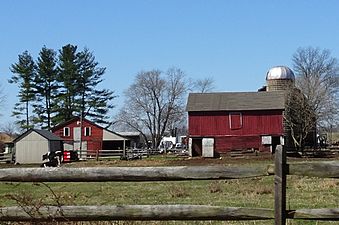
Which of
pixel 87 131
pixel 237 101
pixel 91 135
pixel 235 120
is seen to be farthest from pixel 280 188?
pixel 91 135

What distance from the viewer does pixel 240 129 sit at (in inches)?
2645

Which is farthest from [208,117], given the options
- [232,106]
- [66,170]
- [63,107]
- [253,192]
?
[66,170]

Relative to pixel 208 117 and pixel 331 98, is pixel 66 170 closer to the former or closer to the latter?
pixel 208 117

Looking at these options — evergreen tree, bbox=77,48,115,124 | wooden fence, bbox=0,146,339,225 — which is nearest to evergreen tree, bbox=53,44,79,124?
evergreen tree, bbox=77,48,115,124

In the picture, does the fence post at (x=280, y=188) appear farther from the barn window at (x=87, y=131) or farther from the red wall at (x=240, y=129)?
the barn window at (x=87, y=131)

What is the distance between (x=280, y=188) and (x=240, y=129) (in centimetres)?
6092

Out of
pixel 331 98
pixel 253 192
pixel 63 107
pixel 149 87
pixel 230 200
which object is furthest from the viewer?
pixel 149 87

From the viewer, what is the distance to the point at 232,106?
68375 millimetres

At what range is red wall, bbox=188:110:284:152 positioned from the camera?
6688cm

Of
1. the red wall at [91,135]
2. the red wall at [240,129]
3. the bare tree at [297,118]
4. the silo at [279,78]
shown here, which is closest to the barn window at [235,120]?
the red wall at [240,129]

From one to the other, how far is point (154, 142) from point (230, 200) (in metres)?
93.9

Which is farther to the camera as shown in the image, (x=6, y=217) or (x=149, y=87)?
(x=149, y=87)

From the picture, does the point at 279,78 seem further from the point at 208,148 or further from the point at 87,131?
the point at 87,131

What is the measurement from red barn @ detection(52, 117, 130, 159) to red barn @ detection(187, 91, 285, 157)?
2359cm
